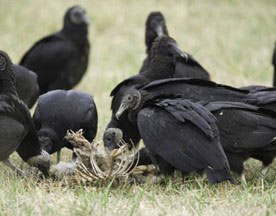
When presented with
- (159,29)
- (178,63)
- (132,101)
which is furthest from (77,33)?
(132,101)

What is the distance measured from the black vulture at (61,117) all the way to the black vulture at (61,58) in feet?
7.96

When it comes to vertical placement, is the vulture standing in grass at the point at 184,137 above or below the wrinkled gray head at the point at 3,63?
below

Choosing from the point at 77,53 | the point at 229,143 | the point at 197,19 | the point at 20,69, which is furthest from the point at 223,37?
the point at 229,143

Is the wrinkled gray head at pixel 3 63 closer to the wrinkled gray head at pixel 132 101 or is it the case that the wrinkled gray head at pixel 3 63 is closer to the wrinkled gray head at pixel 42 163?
the wrinkled gray head at pixel 42 163

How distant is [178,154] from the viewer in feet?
15.2

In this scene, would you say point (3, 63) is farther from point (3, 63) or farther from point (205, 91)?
point (205, 91)

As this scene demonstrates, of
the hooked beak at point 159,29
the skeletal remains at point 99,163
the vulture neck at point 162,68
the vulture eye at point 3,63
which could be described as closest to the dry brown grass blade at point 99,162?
the skeletal remains at point 99,163

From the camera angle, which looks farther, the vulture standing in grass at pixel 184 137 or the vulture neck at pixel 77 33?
the vulture neck at pixel 77 33

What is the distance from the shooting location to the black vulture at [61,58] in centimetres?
812

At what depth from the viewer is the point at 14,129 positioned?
15.9 ft

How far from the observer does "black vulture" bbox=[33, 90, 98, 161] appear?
545cm

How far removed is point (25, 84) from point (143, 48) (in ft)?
13.5

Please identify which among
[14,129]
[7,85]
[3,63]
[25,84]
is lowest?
[25,84]

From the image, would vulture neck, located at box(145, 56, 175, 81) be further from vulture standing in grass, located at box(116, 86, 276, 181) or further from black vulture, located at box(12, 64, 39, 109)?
black vulture, located at box(12, 64, 39, 109)
